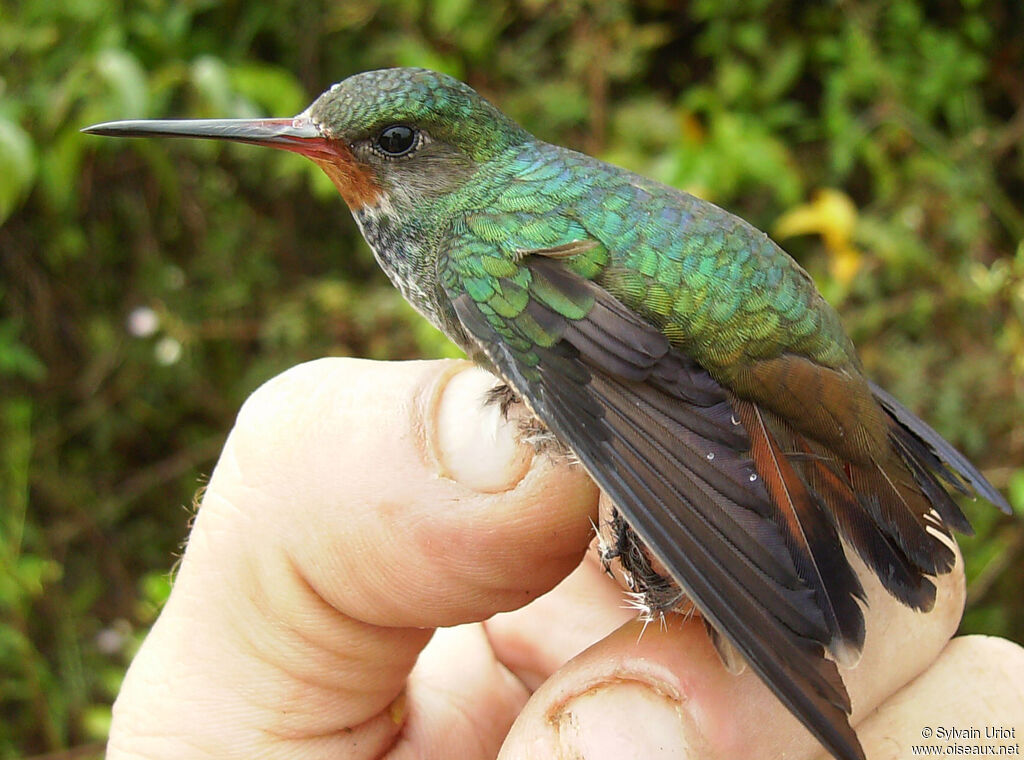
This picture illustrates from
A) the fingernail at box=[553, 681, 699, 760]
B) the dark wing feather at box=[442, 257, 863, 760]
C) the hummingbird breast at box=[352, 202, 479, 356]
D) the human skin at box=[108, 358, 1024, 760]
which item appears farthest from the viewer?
the hummingbird breast at box=[352, 202, 479, 356]

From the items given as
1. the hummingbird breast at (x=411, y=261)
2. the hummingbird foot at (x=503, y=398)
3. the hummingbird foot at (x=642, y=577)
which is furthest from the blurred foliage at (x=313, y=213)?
the hummingbird foot at (x=642, y=577)

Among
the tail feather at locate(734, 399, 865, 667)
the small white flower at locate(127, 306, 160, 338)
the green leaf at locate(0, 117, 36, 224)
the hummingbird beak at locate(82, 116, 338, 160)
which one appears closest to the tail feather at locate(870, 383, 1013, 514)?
the tail feather at locate(734, 399, 865, 667)

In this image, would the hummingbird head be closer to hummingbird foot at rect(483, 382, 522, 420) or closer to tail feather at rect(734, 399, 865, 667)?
hummingbird foot at rect(483, 382, 522, 420)

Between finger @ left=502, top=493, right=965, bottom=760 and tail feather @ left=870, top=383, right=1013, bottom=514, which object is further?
tail feather @ left=870, top=383, right=1013, bottom=514

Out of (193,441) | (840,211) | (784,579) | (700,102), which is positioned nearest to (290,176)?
(193,441)

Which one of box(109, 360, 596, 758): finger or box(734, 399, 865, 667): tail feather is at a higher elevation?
box(734, 399, 865, 667): tail feather

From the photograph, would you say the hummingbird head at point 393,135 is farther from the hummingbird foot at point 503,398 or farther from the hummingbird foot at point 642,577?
the hummingbird foot at point 642,577

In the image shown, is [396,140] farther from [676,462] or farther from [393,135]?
[676,462]
